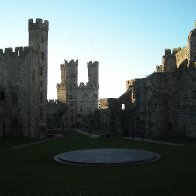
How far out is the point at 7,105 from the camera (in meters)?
45.1

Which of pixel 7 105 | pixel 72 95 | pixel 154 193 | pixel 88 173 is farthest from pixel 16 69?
pixel 72 95

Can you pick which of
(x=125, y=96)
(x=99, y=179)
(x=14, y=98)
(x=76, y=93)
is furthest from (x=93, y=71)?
(x=99, y=179)

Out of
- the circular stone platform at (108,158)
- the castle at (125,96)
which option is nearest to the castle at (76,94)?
the castle at (125,96)

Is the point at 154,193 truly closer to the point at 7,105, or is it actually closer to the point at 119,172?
the point at 119,172

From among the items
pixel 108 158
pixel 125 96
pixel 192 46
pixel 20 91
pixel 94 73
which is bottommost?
pixel 108 158

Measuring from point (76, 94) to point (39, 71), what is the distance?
4102 cm

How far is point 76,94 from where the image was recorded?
91250mm

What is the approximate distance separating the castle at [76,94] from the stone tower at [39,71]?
3394cm

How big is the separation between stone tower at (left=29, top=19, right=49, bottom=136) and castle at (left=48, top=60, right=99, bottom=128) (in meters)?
33.9

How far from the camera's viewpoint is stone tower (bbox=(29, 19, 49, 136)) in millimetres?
47094

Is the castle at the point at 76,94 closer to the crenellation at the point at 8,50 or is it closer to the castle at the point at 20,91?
the castle at the point at 20,91

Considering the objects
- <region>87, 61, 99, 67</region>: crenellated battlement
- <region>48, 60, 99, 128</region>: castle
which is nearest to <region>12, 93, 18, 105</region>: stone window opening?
<region>48, 60, 99, 128</region>: castle

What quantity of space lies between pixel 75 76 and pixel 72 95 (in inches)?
214

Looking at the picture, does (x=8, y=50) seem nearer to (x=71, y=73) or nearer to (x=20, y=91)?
(x=20, y=91)
